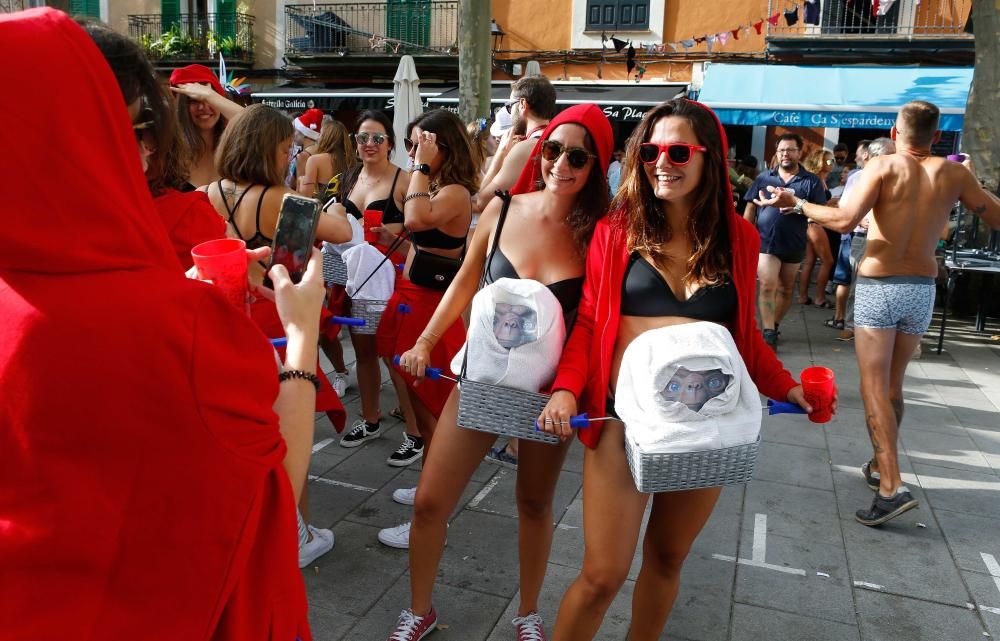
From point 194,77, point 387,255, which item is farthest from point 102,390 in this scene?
point 387,255

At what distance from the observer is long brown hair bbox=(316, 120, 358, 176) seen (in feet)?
22.1

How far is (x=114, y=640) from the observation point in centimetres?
117

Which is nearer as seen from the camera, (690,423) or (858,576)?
(690,423)

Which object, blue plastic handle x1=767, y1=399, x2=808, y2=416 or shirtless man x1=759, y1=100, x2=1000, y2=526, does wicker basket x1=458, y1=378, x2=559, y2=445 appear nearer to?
blue plastic handle x1=767, y1=399, x2=808, y2=416

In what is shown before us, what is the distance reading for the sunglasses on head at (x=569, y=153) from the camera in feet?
9.21

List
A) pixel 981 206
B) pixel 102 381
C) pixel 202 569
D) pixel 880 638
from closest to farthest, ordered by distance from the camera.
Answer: pixel 102 381 → pixel 202 569 → pixel 880 638 → pixel 981 206

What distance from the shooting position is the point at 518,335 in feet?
8.47

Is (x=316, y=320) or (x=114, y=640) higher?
(x=316, y=320)

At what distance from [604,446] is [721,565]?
1.64 meters

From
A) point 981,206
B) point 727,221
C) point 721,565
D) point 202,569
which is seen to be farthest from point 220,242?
point 981,206

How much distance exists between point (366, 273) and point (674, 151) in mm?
2376

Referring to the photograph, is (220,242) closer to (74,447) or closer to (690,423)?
(74,447)

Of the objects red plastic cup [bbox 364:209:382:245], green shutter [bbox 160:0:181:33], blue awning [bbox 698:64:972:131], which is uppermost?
green shutter [bbox 160:0:181:33]

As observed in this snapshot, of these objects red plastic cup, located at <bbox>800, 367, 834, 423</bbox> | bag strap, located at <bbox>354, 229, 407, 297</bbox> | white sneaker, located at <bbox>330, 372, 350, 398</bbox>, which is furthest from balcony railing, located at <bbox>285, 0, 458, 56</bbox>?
red plastic cup, located at <bbox>800, 367, 834, 423</bbox>
